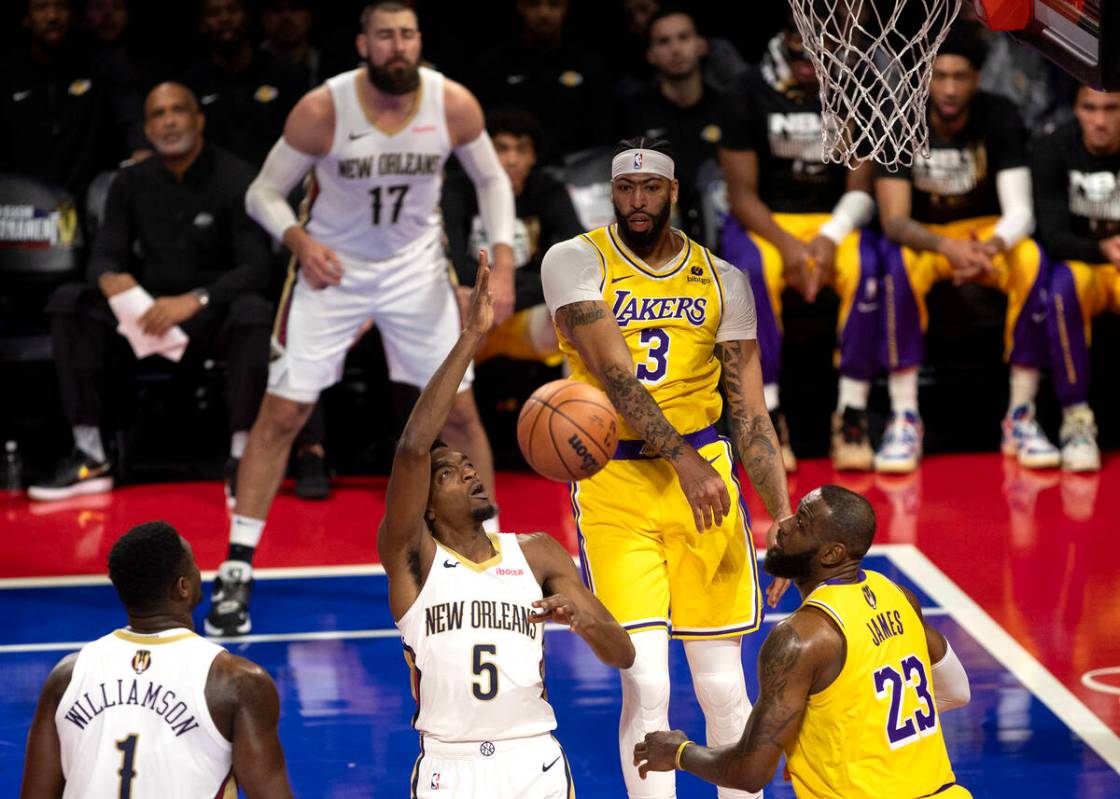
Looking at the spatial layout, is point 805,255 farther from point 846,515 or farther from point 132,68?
point 846,515

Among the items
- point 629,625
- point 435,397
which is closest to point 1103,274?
point 629,625

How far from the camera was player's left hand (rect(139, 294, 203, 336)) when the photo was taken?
9.24 metres

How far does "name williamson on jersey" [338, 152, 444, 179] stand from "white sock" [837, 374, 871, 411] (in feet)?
10.6

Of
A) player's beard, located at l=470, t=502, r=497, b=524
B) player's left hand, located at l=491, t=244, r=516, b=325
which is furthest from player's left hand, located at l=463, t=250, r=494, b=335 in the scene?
player's left hand, located at l=491, t=244, r=516, b=325

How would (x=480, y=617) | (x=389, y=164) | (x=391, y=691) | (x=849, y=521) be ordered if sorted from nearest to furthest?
(x=849, y=521) → (x=480, y=617) → (x=391, y=691) → (x=389, y=164)

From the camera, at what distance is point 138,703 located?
4.12 m

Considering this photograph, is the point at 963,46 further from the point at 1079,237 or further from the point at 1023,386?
the point at 1023,386

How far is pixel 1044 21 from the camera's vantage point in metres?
5.61

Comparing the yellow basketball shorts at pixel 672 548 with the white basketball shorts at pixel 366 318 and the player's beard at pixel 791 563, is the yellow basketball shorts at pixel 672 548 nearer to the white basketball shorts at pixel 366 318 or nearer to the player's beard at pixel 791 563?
the player's beard at pixel 791 563

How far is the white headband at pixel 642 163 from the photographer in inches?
217

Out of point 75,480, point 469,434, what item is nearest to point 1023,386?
point 469,434

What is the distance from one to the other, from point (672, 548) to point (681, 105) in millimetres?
5689

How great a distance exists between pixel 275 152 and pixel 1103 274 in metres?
4.82

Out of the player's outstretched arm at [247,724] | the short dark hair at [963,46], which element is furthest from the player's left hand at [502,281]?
the player's outstretched arm at [247,724]
